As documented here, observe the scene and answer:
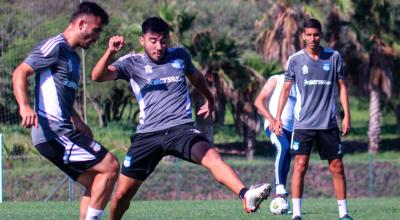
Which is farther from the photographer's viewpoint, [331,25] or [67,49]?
[331,25]

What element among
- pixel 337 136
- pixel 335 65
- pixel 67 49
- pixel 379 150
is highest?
pixel 67 49

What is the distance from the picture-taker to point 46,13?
91.3 feet

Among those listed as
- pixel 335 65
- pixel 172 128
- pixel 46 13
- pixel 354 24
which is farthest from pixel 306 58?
pixel 354 24

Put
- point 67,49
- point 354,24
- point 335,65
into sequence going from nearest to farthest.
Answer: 1. point 67,49
2. point 335,65
3. point 354,24

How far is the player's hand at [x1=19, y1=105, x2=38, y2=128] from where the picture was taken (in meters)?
7.93

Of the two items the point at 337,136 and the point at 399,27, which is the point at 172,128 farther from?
the point at 399,27

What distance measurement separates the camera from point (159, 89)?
9445mm

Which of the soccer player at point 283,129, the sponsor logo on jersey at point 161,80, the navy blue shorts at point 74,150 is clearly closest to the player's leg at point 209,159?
the sponsor logo on jersey at point 161,80

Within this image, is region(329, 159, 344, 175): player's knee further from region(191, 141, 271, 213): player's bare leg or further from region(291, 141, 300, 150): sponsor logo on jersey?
region(191, 141, 271, 213): player's bare leg

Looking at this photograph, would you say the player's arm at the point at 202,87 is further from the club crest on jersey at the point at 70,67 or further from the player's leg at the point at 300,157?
the club crest on jersey at the point at 70,67

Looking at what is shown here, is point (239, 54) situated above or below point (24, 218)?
below

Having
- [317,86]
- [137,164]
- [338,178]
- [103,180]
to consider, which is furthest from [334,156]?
[103,180]

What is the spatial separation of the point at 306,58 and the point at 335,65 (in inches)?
13.5

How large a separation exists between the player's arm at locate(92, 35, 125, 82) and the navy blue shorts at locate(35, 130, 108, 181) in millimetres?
825
